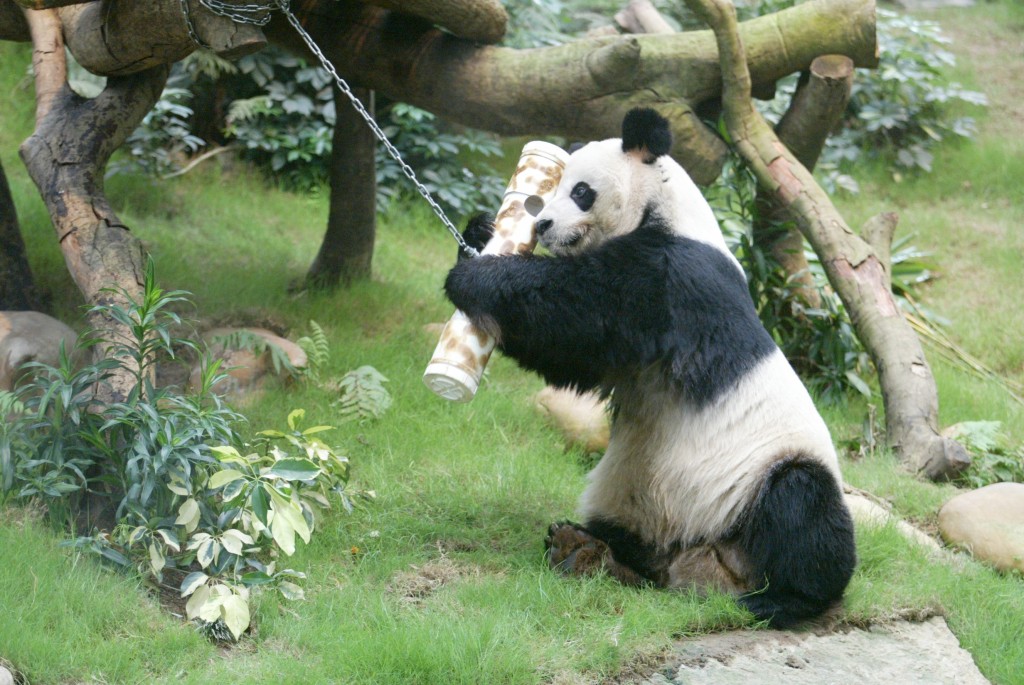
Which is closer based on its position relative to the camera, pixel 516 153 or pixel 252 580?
pixel 252 580

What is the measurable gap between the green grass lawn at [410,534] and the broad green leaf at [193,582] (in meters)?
0.13

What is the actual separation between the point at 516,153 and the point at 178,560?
7638mm

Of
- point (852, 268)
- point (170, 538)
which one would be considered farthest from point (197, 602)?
point (852, 268)

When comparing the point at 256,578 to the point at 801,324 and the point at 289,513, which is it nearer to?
the point at 289,513

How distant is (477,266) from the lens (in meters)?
4.09

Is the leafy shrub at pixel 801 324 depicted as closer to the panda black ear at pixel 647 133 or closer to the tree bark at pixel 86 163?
the panda black ear at pixel 647 133

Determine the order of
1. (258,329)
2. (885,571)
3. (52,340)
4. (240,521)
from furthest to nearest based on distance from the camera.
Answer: (258,329), (52,340), (885,571), (240,521)

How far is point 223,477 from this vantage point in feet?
12.8

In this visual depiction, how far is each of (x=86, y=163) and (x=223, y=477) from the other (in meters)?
2.14

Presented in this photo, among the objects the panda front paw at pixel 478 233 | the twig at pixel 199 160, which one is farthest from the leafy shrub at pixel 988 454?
the twig at pixel 199 160

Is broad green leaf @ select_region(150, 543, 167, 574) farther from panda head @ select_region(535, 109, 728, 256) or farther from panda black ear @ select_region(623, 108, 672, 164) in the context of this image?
panda black ear @ select_region(623, 108, 672, 164)

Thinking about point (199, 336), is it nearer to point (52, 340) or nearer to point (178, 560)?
point (52, 340)

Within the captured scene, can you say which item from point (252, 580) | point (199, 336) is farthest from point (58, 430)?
point (199, 336)

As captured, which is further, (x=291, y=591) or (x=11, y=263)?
(x=11, y=263)
